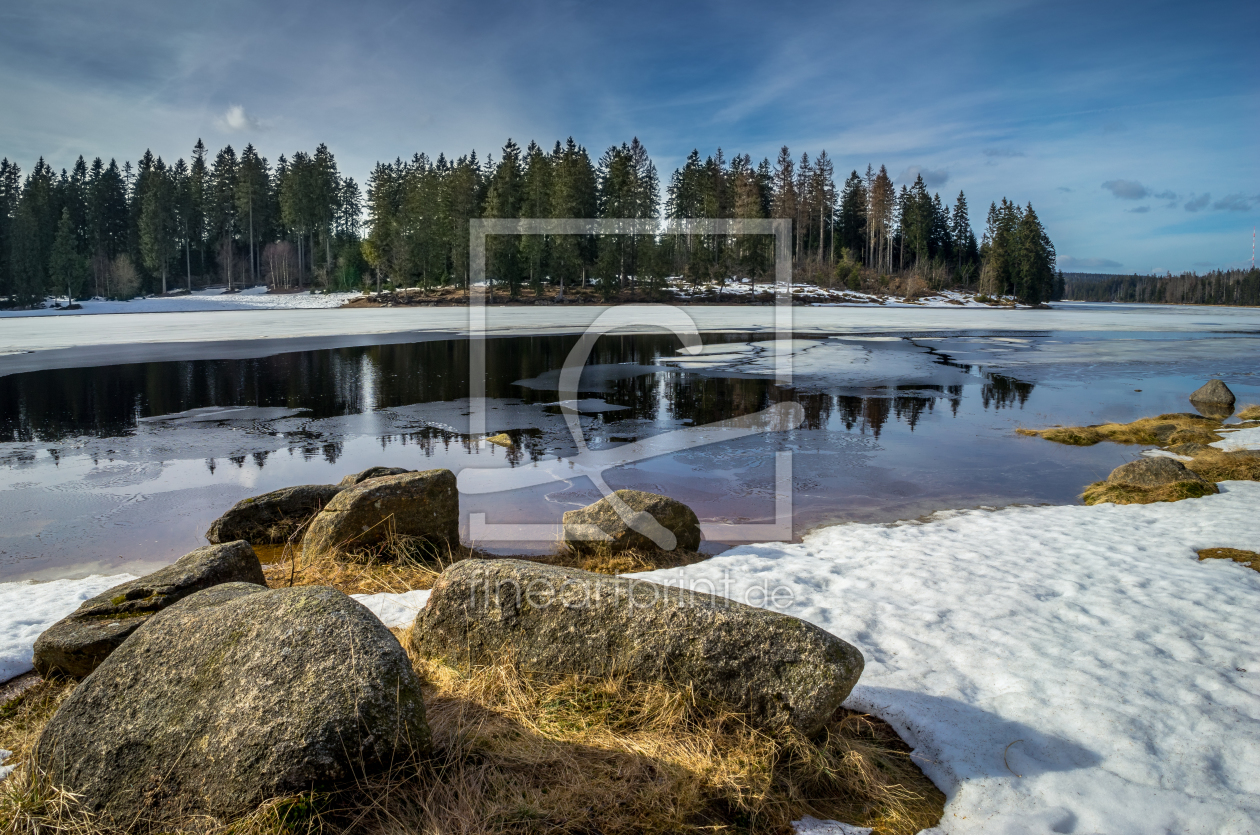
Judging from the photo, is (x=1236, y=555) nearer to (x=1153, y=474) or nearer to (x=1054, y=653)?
(x=1153, y=474)

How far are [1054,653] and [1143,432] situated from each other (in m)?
10.2

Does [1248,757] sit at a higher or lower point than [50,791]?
lower

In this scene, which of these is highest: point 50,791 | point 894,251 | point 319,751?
point 894,251

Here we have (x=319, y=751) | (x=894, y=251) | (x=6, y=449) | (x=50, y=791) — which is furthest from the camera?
(x=894, y=251)

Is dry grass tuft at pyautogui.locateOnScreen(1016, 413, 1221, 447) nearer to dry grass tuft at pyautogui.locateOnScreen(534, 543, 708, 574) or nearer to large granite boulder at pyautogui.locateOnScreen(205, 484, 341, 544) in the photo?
dry grass tuft at pyautogui.locateOnScreen(534, 543, 708, 574)

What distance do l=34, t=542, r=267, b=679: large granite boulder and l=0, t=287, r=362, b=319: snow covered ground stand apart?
57177 millimetres

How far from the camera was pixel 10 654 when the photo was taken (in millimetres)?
4391

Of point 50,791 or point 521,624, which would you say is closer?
point 50,791

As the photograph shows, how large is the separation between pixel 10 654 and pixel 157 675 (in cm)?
241

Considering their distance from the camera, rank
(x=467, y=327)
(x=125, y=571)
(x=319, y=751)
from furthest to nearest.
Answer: (x=467, y=327)
(x=125, y=571)
(x=319, y=751)

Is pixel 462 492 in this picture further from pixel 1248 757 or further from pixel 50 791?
pixel 1248 757

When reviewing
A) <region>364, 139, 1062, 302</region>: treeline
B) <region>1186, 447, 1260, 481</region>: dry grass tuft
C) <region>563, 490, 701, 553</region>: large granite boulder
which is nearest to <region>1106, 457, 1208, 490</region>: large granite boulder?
<region>1186, 447, 1260, 481</region>: dry grass tuft

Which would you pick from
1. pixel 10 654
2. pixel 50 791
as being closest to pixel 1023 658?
pixel 50 791

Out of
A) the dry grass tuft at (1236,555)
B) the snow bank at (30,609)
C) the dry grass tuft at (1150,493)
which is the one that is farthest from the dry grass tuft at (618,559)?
the dry grass tuft at (1150,493)
